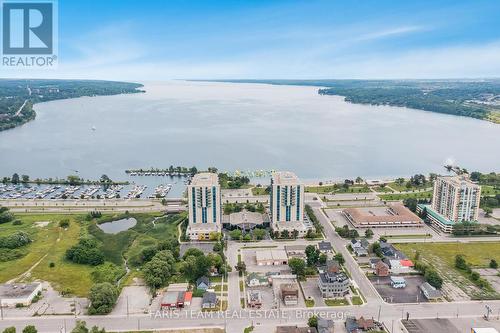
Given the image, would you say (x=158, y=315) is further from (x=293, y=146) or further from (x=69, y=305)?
(x=293, y=146)

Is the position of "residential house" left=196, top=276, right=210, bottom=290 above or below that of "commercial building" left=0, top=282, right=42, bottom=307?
above

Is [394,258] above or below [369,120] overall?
below

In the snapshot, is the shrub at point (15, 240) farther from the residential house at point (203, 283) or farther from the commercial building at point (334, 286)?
the commercial building at point (334, 286)

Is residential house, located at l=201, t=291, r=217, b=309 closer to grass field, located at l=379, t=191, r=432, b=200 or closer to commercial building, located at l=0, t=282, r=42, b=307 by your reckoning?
commercial building, located at l=0, t=282, r=42, b=307

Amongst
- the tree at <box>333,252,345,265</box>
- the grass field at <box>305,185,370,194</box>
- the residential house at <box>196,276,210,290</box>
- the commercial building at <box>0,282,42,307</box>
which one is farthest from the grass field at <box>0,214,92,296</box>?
the grass field at <box>305,185,370,194</box>

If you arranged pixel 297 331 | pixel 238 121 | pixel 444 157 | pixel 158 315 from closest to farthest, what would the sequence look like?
pixel 297 331, pixel 158 315, pixel 444 157, pixel 238 121

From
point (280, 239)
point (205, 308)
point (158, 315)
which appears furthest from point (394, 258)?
point (158, 315)

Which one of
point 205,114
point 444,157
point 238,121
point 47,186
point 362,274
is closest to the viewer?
point 362,274
